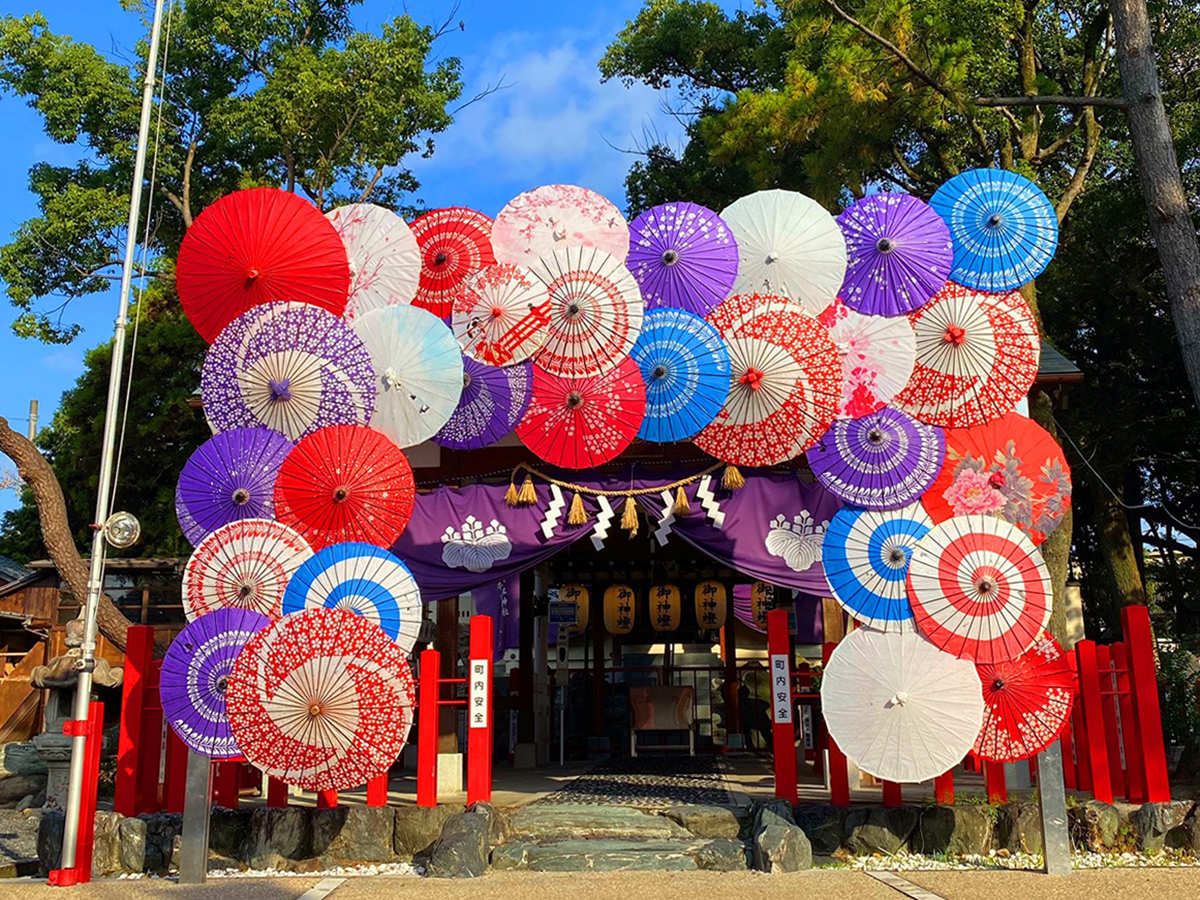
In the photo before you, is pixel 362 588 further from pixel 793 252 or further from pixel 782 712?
pixel 793 252

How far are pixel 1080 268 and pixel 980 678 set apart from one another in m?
12.6

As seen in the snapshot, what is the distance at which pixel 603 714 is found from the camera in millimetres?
16469

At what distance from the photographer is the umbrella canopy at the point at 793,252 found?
8734mm

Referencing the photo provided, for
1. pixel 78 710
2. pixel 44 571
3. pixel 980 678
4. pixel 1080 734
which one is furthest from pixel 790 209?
pixel 44 571

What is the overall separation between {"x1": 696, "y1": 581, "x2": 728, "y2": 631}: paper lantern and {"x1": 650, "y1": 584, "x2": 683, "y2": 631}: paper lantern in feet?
1.05

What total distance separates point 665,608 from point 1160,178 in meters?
8.40

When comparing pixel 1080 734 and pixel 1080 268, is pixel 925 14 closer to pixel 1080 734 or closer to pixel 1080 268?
pixel 1080 268

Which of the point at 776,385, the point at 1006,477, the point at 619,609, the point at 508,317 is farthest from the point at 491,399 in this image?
the point at 619,609

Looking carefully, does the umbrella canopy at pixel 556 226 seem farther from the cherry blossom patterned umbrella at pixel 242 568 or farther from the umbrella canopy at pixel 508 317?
the cherry blossom patterned umbrella at pixel 242 568

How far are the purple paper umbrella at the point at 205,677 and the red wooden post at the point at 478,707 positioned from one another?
156 cm

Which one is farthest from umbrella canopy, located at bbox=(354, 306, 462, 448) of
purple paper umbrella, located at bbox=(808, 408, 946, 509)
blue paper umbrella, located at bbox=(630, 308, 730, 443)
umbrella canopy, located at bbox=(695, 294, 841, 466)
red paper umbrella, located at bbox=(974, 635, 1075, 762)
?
red paper umbrella, located at bbox=(974, 635, 1075, 762)

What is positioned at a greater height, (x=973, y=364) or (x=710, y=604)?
(x=973, y=364)

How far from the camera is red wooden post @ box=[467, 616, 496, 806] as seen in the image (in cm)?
816

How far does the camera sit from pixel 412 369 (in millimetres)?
8414
